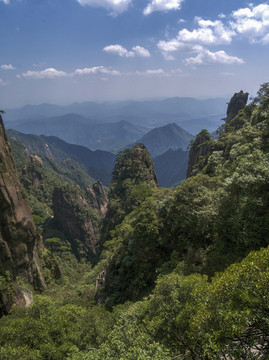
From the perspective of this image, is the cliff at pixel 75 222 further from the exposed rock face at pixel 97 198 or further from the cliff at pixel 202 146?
the cliff at pixel 202 146

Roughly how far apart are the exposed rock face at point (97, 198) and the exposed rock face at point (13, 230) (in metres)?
76.8

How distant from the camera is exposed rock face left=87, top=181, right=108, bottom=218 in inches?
4437

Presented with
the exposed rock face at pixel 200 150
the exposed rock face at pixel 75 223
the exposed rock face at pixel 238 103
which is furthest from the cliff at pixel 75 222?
the exposed rock face at pixel 238 103

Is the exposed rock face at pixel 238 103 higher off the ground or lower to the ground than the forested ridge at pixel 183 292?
higher

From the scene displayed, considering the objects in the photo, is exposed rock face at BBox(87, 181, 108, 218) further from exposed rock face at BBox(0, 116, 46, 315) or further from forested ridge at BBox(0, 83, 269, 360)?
forested ridge at BBox(0, 83, 269, 360)

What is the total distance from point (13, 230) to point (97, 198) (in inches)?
3514

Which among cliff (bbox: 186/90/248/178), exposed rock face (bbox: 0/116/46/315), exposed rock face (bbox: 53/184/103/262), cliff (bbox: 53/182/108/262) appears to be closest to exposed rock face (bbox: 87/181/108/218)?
cliff (bbox: 53/182/108/262)

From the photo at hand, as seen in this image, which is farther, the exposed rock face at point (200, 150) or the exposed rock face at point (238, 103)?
the exposed rock face at point (238, 103)

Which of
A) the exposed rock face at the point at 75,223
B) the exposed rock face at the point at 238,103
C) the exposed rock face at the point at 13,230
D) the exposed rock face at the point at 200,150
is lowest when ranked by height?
the exposed rock face at the point at 75,223

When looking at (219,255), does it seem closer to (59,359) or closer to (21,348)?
(59,359)

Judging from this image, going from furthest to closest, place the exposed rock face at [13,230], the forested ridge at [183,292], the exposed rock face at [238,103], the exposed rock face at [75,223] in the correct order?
the exposed rock face at [75,223] → the exposed rock face at [238,103] → the exposed rock face at [13,230] → the forested ridge at [183,292]

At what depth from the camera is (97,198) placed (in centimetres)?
11844

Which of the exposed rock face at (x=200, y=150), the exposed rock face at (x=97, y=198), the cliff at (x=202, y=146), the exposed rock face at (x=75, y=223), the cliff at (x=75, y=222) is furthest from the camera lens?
the exposed rock face at (x=97, y=198)

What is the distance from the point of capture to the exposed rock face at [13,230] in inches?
960
